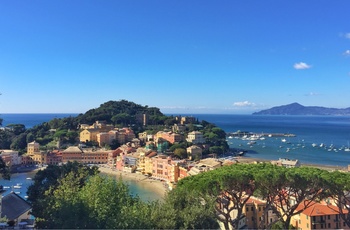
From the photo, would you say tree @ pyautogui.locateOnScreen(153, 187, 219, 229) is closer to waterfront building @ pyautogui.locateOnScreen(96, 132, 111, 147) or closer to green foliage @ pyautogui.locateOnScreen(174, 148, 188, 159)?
green foliage @ pyautogui.locateOnScreen(174, 148, 188, 159)

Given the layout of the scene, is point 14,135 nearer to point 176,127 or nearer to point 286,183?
point 176,127

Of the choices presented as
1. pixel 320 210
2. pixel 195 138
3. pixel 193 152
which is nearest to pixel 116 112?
pixel 195 138

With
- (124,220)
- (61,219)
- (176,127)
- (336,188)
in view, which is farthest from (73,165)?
(176,127)

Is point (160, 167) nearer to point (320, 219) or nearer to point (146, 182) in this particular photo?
point (146, 182)

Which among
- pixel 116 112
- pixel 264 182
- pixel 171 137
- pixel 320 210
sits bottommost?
pixel 320 210

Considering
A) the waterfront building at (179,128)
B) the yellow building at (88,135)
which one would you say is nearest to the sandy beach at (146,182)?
the yellow building at (88,135)
